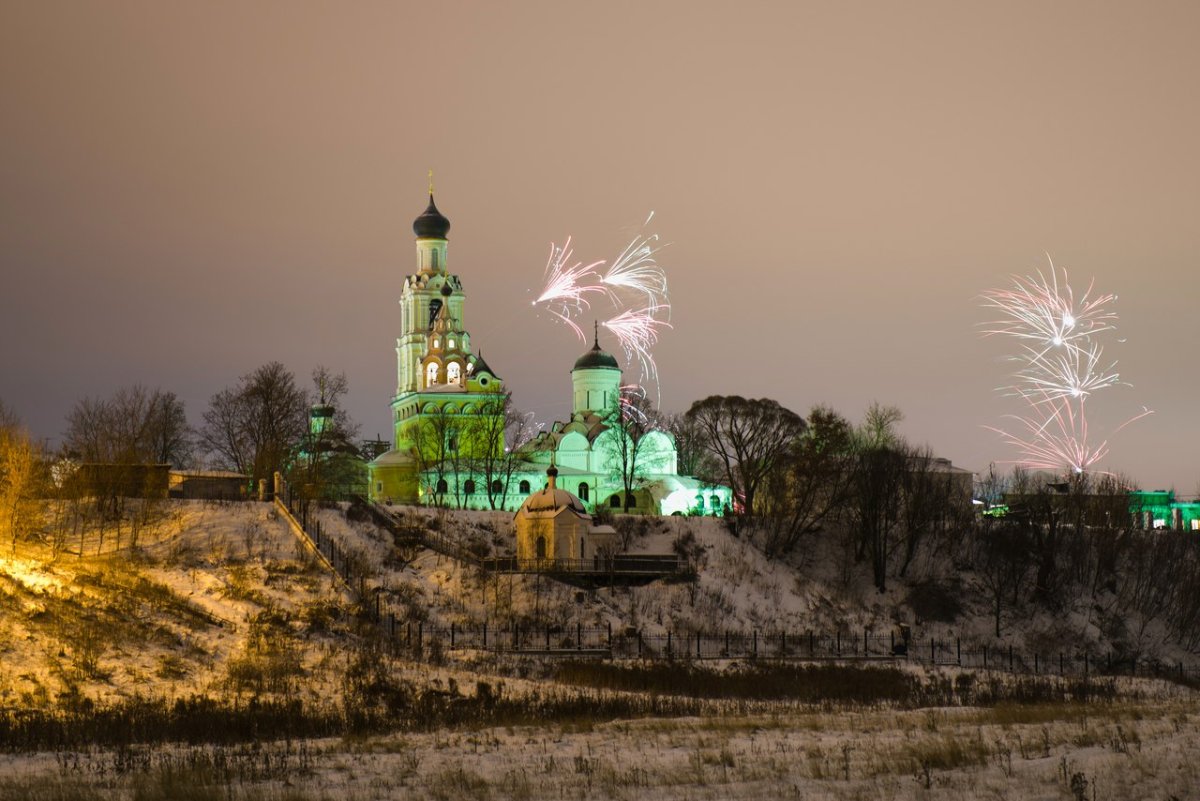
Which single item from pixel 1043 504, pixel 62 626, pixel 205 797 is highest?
pixel 1043 504

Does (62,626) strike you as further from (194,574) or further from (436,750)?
(436,750)

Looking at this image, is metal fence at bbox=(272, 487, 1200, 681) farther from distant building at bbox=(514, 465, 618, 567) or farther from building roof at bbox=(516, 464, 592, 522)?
building roof at bbox=(516, 464, 592, 522)

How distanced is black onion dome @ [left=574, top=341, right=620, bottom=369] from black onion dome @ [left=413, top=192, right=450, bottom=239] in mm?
16782

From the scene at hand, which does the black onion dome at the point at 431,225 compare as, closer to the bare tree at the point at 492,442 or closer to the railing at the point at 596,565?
the bare tree at the point at 492,442

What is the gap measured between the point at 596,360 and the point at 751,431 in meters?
22.6

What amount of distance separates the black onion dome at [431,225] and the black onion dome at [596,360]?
1678 cm

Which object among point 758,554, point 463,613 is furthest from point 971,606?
point 463,613

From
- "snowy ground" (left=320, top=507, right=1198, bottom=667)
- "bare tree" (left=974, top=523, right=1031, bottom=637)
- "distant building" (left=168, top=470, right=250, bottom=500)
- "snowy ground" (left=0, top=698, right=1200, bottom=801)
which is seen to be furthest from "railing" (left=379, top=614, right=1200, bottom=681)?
"distant building" (left=168, top=470, right=250, bottom=500)

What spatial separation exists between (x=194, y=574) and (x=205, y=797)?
27.4 meters

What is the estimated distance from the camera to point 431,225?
10462 centimetres

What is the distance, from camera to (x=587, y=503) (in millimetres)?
86312

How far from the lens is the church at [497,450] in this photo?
82.6 metres

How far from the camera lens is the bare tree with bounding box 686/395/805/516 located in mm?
71875

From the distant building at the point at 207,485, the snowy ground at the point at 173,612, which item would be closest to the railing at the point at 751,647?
the snowy ground at the point at 173,612
